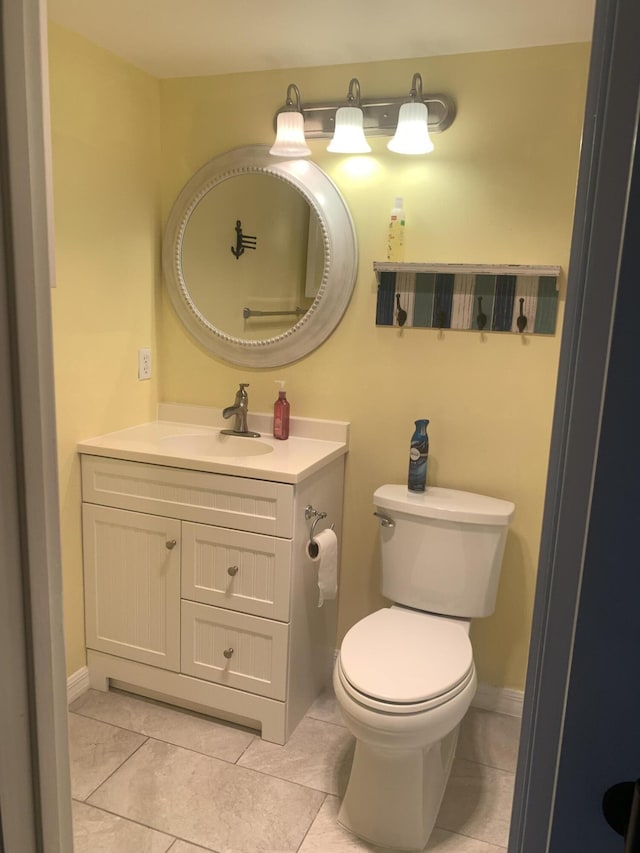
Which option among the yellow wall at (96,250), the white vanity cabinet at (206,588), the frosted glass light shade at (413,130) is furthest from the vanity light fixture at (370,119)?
the white vanity cabinet at (206,588)

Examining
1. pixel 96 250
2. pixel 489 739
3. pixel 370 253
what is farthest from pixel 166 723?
pixel 370 253

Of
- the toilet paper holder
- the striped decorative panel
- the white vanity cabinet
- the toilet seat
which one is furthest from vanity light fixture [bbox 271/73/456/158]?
the toilet seat

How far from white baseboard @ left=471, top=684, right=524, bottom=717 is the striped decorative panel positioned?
1.28 meters

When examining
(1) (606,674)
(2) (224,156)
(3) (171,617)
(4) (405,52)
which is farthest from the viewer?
(2) (224,156)

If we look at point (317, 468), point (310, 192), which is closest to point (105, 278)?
point (310, 192)

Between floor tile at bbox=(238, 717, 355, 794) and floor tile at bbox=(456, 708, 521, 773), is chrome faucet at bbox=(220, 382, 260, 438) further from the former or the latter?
floor tile at bbox=(456, 708, 521, 773)

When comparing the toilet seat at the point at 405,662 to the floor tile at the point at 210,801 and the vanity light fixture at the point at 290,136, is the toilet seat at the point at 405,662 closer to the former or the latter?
the floor tile at the point at 210,801

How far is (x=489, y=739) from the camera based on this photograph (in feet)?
7.32

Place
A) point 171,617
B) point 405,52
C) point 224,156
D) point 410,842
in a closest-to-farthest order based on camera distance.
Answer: point 410,842, point 405,52, point 171,617, point 224,156

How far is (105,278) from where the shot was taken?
2301mm

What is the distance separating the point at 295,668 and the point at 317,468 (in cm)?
66

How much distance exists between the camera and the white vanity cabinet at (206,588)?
2082mm

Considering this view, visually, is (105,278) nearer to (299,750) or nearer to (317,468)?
(317,468)

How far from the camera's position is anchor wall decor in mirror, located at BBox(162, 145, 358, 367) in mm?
2311
